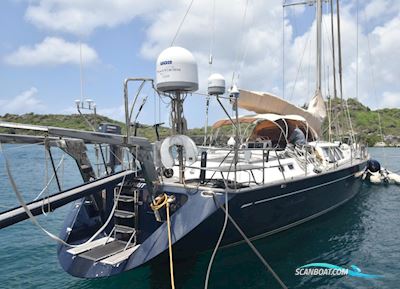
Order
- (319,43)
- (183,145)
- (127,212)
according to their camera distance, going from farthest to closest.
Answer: (319,43)
(127,212)
(183,145)

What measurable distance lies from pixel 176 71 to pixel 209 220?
276 centimetres

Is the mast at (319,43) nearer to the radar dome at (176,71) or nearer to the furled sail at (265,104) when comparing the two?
the furled sail at (265,104)

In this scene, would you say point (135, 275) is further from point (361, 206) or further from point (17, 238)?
point (361, 206)

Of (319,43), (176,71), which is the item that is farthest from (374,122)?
(176,71)

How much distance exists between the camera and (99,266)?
628 cm

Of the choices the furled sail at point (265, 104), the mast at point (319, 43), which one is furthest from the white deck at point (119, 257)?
the mast at point (319, 43)

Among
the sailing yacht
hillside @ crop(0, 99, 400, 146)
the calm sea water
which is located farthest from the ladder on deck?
hillside @ crop(0, 99, 400, 146)

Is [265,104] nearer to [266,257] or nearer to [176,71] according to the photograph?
[266,257]

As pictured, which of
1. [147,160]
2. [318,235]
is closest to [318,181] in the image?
[318,235]

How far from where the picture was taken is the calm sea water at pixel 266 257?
7082 millimetres

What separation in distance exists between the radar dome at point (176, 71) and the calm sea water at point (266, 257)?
3.06m

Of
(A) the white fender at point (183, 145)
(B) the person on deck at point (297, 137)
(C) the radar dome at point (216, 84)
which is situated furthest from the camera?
(B) the person on deck at point (297, 137)

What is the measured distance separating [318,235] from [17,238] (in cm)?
844

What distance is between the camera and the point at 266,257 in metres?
8.11
